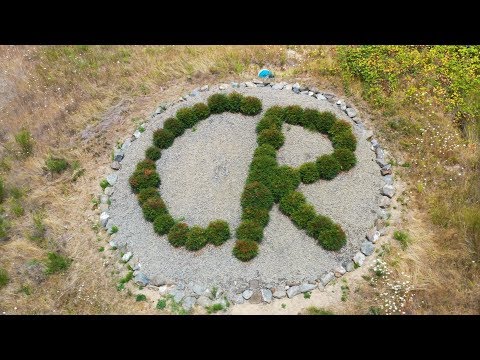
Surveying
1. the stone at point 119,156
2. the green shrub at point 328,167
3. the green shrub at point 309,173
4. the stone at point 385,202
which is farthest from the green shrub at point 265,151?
the stone at point 119,156

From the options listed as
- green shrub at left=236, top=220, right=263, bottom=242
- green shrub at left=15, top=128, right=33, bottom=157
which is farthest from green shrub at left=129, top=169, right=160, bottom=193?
green shrub at left=15, top=128, right=33, bottom=157

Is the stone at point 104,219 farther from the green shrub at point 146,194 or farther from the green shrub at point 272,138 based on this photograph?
the green shrub at point 272,138

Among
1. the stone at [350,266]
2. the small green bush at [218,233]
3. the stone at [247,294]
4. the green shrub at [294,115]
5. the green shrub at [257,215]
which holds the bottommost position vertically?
the stone at [247,294]

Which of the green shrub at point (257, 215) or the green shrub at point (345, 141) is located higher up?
the green shrub at point (345, 141)

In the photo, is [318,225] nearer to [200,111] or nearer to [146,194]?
[146,194]

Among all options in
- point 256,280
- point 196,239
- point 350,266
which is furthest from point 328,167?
point 196,239

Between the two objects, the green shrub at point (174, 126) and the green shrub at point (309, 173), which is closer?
the green shrub at point (309, 173)

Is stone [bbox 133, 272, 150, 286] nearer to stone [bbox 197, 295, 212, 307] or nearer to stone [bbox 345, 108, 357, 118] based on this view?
stone [bbox 197, 295, 212, 307]
